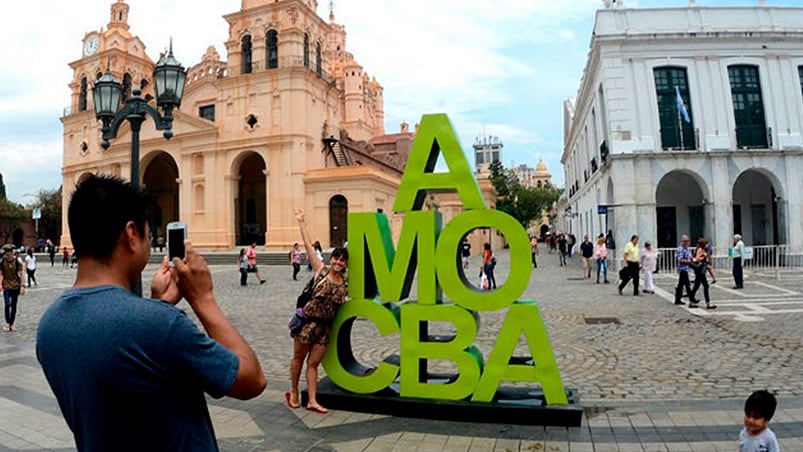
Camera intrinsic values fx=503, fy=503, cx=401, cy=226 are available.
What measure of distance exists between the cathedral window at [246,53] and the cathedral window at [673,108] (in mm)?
28342

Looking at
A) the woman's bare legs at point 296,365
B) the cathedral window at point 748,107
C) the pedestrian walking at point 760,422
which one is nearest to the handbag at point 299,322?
the woman's bare legs at point 296,365

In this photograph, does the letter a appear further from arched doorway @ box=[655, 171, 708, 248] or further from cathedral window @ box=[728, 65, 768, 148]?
arched doorway @ box=[655, 171, 708, 248]

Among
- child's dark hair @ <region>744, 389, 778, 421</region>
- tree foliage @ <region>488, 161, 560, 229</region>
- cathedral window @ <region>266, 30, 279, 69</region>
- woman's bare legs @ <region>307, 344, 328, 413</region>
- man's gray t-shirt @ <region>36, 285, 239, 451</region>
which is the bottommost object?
woman's bare legs @ <region>307, 344, 328, 413</region>

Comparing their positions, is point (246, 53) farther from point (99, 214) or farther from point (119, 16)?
point (99, 214)

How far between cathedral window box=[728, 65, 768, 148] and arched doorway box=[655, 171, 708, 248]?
3225mm

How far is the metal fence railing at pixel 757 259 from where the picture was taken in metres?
21.4

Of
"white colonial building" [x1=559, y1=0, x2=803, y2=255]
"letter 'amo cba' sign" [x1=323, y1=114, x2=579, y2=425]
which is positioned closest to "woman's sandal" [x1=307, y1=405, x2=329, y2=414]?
"letter 'amo cba' sign" [x1=323, y1=114, x2=579, y2=425]

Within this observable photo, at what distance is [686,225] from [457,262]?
2378cm

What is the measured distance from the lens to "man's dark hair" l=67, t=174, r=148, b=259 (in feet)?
5.64

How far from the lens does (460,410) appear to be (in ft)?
16.9

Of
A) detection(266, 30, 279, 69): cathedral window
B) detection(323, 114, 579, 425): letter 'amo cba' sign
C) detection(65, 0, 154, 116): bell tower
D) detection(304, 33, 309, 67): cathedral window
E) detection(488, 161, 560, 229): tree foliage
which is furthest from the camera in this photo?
detection(488, 161, 560, 229): tree foliage

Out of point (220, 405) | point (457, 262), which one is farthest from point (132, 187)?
point (220, 405)

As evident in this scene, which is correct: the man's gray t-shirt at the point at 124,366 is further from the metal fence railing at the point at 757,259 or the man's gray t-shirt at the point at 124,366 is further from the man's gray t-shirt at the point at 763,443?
the metal fence railing at the point at 757,259

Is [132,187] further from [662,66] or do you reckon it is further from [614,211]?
[662,66]
